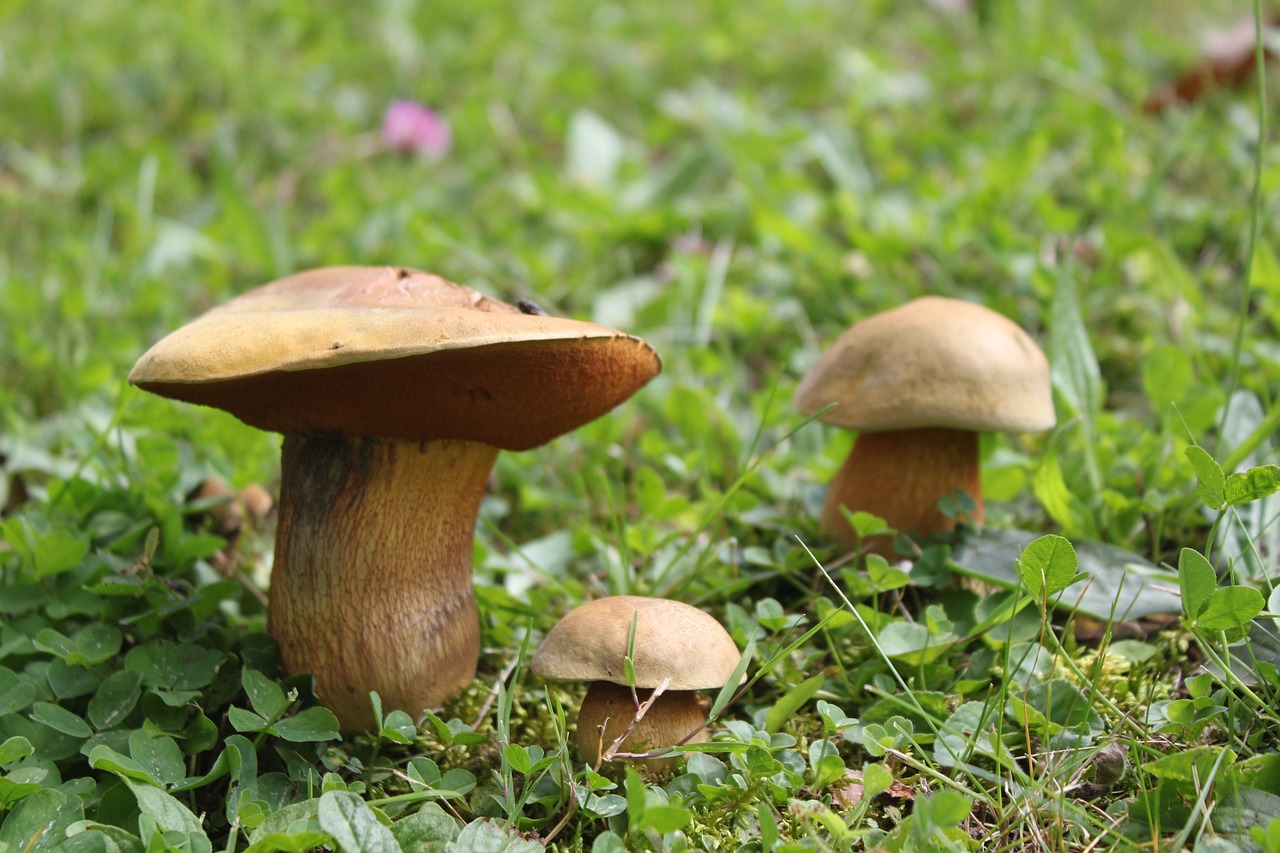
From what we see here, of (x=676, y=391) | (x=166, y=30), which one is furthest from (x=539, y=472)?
(x=166, y=30)

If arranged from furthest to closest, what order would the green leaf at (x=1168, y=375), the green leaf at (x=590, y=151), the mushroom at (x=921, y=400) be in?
the green leaf at (x=590, y=151), the green leaf at (x=1168, y=375), the mushroom at (x=921, y=400)

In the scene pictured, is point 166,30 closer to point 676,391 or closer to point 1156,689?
point 676,391

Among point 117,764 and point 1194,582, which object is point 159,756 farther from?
point 1194,582

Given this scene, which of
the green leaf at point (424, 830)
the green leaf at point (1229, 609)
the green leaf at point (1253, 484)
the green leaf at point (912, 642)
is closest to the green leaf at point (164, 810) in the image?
the green leaf at point (424, 830)

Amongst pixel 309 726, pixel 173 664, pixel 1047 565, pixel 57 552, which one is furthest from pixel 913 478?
pixel 57 552

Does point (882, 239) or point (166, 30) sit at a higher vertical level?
point (166, 30)

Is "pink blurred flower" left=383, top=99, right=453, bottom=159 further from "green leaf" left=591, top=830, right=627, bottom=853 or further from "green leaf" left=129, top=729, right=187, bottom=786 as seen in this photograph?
"green leaf" left=591, top=830, right=627, bottom=853

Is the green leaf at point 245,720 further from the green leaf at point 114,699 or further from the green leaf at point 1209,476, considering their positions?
the green leaf at point 1209,476
